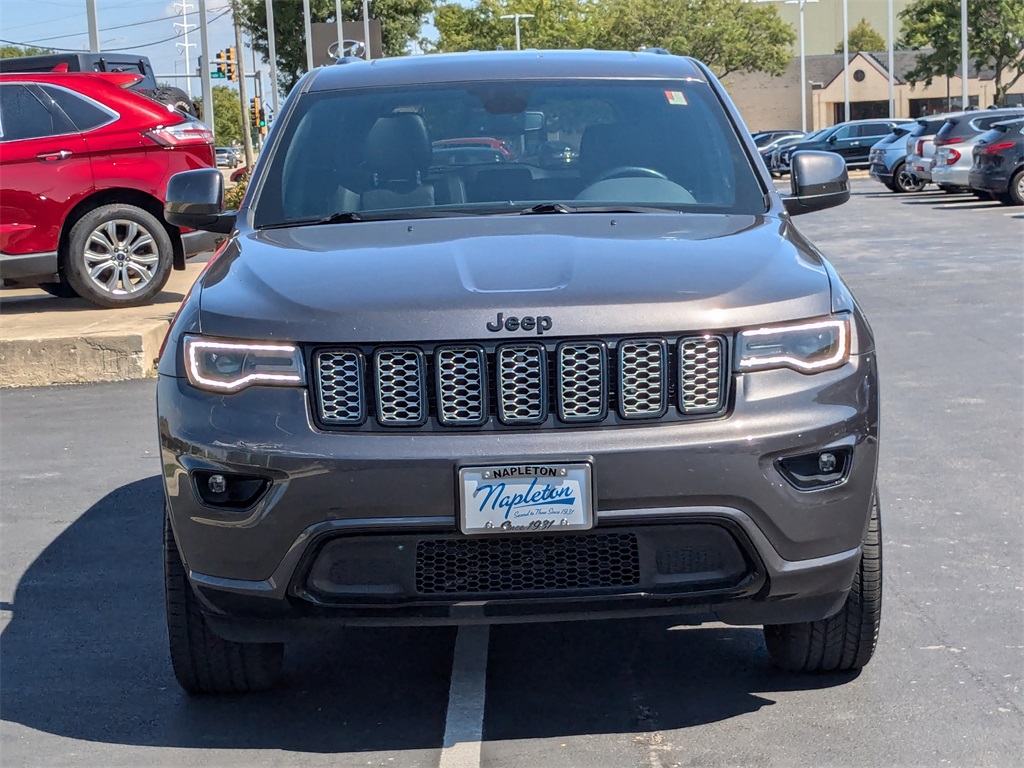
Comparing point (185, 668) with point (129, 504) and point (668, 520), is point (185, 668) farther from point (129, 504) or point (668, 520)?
point (129, 504)

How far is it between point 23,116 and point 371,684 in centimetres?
897

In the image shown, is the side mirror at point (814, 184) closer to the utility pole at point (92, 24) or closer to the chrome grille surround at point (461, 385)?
the chrome grille surround at point (461, 385)

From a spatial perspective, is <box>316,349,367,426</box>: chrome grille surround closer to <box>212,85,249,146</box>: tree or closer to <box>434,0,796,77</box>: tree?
<box>434,0,796,77</box>: tree

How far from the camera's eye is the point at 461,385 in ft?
11.5

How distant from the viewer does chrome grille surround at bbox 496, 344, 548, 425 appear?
3488 millimetres

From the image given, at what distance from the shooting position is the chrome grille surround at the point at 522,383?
11.4 ft

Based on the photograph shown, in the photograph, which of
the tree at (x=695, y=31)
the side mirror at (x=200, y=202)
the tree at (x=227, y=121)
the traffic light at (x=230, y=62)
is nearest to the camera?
the side mirror at (x=200, y=202)

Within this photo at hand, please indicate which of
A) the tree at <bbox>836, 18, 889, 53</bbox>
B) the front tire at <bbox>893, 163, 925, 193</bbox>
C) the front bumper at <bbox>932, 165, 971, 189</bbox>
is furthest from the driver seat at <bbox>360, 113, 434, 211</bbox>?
the tree at <bbox>836, 18, 889, 53</bbox>

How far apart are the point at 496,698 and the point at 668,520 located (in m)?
0.97

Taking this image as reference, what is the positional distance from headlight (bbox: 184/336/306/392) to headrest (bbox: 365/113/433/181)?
4.38 ft

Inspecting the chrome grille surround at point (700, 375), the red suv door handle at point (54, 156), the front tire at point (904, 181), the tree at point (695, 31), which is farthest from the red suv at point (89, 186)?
the tree at point (695, 31)

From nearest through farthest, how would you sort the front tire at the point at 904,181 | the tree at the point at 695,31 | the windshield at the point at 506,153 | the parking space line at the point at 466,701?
the parking space line at the point at 466,701 < the windshield at the point at 506,153 < the front tire at the point at 904,181 < the tree at the point at 695,31

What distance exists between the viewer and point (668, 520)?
3463 millimetres

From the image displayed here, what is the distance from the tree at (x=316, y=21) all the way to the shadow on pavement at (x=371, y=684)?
66.4 metres
